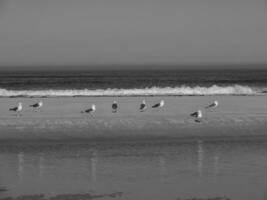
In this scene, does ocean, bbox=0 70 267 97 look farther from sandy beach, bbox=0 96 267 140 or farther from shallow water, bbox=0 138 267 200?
shallow water, bbox=0 138 267 200

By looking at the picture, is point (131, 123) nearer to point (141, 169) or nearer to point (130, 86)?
point (141, 169)

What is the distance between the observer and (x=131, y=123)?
61.3ft

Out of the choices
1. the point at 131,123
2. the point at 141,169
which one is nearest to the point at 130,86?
the point at 131,123

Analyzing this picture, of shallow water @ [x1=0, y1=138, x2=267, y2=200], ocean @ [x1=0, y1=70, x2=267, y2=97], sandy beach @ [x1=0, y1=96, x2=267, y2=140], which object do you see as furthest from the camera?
ocean @ [x1=0, y1=70, x2=267, y2=97]

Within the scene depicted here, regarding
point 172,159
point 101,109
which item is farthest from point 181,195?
point 101,109

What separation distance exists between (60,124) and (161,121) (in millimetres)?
3074

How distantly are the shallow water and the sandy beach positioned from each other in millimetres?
1478

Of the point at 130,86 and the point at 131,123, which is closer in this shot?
the point at 131,123

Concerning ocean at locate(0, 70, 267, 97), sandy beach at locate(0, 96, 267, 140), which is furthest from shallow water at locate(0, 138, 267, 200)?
ocean at locate(0, 70, 267, 97)

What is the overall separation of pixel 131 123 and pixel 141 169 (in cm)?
771

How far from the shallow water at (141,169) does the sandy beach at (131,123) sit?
1.48 metres

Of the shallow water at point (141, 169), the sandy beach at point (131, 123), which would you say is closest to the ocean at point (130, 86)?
the sandy beach at point (131, 123)

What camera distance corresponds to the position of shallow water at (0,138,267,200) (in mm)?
9352

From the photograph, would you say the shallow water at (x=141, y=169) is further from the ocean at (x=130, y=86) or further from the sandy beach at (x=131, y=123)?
the ocean at (x=130, y=86)
